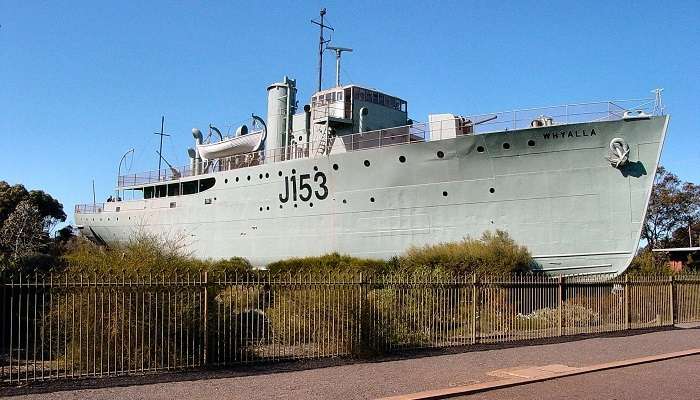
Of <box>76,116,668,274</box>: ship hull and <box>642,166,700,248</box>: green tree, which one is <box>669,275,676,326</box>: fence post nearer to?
<box>76,116,668,274</box>: ship hull

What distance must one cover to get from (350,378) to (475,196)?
19.0 meters

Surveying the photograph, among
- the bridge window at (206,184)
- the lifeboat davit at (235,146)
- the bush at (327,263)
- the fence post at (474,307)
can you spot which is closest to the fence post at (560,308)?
the fence post at (474,307)

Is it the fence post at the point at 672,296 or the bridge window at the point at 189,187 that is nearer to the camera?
the fence post at the point at 672,296

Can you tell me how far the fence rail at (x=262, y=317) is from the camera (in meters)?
10.8

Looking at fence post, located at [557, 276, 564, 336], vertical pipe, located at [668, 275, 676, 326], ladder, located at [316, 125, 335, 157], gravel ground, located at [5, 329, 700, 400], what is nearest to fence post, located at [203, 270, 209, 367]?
gravel ground, located at [5, 329, 700, 400]

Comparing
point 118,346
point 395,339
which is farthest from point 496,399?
point 118,346

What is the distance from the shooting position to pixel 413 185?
30.3 m

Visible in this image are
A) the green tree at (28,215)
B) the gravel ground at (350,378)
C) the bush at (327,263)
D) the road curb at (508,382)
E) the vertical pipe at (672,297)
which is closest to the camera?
the road curb at (508,382)

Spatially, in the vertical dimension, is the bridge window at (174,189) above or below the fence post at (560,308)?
above

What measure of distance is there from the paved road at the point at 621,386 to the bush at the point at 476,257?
13.0 metres

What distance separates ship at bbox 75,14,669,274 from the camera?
26.7 m

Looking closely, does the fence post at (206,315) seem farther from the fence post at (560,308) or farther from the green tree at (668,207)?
the green tree at (668,207)

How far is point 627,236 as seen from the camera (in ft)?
86.8

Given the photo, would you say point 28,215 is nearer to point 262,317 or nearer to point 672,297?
point 262,317
